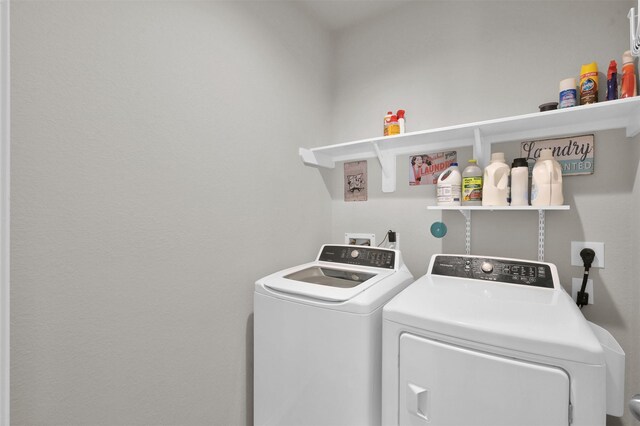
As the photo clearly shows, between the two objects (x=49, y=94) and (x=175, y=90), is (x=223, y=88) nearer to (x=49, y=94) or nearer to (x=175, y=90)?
(x=175, y=90)

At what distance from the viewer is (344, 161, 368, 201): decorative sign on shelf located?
2154 millimetres

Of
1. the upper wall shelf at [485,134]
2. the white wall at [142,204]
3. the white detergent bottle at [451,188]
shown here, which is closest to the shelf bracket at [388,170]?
the upper wall shelf at [485,134]

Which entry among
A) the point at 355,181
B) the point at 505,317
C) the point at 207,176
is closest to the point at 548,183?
the point at 505,317

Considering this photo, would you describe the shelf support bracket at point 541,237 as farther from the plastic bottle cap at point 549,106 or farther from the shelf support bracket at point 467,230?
the plastic bottle cap at point 549,106

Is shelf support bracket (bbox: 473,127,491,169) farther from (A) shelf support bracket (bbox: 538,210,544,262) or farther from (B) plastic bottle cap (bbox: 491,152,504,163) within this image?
(A) shelf support bracket (bbox: 538,210,544,262)

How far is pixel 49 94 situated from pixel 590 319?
2.45 m

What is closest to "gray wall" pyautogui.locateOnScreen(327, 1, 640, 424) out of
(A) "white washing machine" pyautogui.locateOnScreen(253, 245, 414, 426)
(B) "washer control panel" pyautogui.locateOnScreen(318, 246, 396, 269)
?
(B) "washer control panel" pyautogui.locateOnScreen(318, 246, 396, 269)

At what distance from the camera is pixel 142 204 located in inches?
46.3

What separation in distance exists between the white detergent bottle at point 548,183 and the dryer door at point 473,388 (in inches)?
33.0

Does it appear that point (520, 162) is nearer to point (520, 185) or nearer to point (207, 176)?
point (520, 185)

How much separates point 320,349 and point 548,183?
1.31 metres

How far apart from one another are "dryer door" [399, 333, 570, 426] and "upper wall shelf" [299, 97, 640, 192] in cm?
110

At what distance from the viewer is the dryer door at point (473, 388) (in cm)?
83

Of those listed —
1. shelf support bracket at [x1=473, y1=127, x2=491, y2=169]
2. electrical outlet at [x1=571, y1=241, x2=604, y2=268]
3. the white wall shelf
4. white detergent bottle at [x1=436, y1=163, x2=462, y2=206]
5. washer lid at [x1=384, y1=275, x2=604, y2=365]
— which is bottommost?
washer lid at [x1=384, y1=275, x2=604, y2=365]
